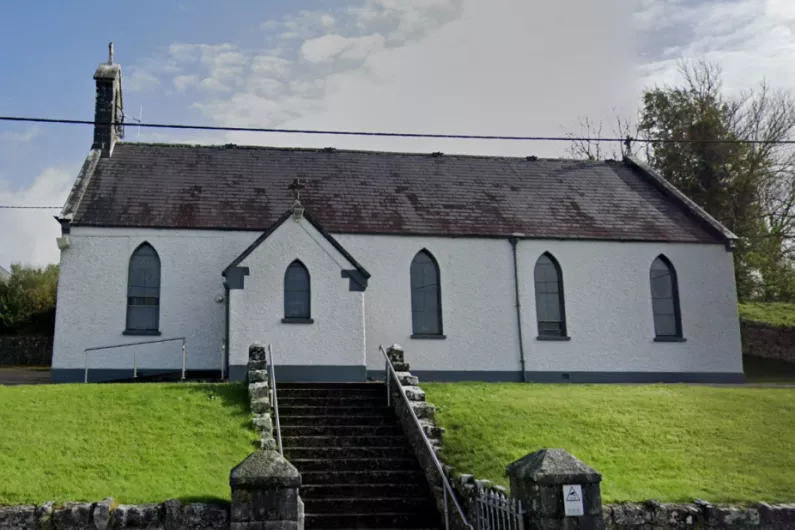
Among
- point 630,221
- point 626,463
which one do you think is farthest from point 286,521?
point 630,221

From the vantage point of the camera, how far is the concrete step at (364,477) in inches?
535

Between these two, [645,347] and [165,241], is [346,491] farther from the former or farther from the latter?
[645,347]

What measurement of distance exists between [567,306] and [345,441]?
11.7 m

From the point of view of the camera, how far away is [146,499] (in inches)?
421

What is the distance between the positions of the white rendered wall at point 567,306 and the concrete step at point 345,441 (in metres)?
7.70

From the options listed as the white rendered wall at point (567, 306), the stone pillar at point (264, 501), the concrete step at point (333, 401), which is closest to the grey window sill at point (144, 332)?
the white rendered wall at point (567, 306)

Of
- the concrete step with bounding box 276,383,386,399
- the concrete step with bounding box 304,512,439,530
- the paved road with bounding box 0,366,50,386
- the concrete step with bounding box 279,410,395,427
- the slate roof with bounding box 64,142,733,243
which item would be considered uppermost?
the slate roof with bounding box 64,142,733,243

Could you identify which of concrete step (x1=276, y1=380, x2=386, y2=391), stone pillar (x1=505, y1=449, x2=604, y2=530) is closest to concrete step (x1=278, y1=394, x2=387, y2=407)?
concrete step (x1=276, y1=380, x2=386, y2=391)

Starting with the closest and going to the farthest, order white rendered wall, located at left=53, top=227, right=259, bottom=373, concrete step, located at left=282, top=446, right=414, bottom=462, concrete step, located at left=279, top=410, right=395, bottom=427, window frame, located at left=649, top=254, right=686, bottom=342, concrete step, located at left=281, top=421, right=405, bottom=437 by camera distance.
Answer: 1. concrete step, located at left=282, top=446, right=414, bottom=462
2. concrete step, located at left=281, top=421, right=405, bottom=437
3. concrete step, located at left=279, top=410, right=395, bottom=427
4. white rendered wall, located at left=53, top=227, right=259, bottom=373
5. window frame, located at left=649, top=254, right=686, bottom=342

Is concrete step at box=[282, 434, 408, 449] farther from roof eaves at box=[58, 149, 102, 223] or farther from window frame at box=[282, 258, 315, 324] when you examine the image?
roof eaves at box=[58, 149, 102, 223]

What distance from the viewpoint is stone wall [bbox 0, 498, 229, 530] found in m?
10.1

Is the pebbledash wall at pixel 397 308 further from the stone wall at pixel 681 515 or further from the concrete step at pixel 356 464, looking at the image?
the stone wall at pixel 681 515

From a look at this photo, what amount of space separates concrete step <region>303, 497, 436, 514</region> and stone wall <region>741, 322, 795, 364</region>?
82.1ft

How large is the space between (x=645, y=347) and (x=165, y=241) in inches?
595
